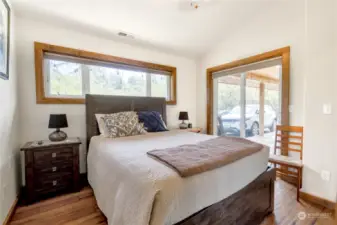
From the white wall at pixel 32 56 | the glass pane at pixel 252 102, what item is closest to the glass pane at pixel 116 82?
the white wall at pixel 32 56

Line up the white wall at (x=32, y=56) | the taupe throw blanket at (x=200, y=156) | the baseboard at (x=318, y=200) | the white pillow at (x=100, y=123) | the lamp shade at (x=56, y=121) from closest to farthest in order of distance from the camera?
the taupe throw blanket at (x=200, y=156), the baseboard at (x=318, y=200), the lamp shade at (x=56, y=121), the white wall at (x=32, y=56), the white pillow at (x=100, y=123)

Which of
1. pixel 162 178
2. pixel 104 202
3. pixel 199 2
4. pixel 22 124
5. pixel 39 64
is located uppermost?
pixel 199 2

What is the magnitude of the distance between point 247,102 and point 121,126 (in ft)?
8.99

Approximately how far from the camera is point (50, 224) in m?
1.68

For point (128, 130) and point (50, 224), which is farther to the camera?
point (128, 130)

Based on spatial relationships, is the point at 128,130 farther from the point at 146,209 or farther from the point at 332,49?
the point at 332,49

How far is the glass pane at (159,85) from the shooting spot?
12.1ft

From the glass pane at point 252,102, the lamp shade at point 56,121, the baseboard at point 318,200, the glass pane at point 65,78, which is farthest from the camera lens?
the glass pane at point 252,102

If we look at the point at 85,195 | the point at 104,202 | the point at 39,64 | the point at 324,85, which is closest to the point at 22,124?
the point at 39,64

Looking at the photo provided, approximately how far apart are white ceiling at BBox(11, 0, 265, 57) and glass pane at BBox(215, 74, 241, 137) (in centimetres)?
96

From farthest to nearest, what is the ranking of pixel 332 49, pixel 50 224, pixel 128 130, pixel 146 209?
pixel 128 130 → pixel 332 49 → pixel 50 224 → pixel 146 209

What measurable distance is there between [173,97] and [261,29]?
212 cm

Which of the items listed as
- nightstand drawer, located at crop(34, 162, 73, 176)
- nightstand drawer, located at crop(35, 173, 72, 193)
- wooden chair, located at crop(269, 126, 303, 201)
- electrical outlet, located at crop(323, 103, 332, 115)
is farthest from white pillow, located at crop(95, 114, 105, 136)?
electrical outlet, located at crop(323, 103, 332, 115)

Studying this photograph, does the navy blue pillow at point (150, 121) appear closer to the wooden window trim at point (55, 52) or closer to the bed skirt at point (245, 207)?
the wooden window trim at point (55, 52)
